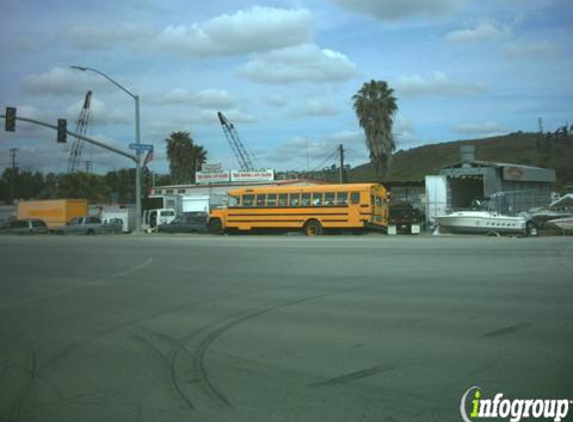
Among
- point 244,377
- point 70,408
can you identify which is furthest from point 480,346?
point 70,408

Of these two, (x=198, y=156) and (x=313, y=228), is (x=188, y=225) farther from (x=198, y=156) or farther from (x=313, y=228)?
(x=198, y=156)

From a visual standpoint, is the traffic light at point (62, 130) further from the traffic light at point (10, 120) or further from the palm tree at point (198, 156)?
the palm tree at point (198, 156)

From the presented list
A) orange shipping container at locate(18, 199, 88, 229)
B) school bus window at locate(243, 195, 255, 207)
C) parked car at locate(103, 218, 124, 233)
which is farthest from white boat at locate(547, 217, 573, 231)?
orange shipping container at locate(18, 199, 88, 229)

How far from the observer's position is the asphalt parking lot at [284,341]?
5.59 m

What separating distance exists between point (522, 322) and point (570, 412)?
11.9 feet

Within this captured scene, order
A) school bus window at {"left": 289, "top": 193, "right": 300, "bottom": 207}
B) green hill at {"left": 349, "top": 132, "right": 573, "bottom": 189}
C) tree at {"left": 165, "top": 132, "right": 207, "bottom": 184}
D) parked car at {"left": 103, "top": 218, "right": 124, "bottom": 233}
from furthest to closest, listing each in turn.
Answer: green hill at {"left": 349, "top": 132, "right": 573, "bottom": 189} → tree at {"left": 165, "top": 132, "right": 207, "bottom": 184} → parked car at {"left": 103, "top": 218, "right": 124, "bottom": 233} → school bus window at {"left": 289, "top": 193, "right": 300, "bottom": 207}

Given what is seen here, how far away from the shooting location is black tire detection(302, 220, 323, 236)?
33.8 meters

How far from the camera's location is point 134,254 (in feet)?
71.8

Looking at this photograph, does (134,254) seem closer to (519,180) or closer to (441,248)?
(441,248)

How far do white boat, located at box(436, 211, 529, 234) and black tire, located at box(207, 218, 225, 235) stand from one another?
12650 millimetres

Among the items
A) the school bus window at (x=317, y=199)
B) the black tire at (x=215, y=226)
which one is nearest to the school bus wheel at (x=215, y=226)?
the black tire at (x=215, y=226)

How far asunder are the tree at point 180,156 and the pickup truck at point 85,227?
40.5 metres

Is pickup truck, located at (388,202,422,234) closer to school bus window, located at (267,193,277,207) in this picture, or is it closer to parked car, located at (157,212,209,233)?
school bus window, located at (267,193,277,207)

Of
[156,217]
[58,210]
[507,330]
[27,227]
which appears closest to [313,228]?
[156,217]
